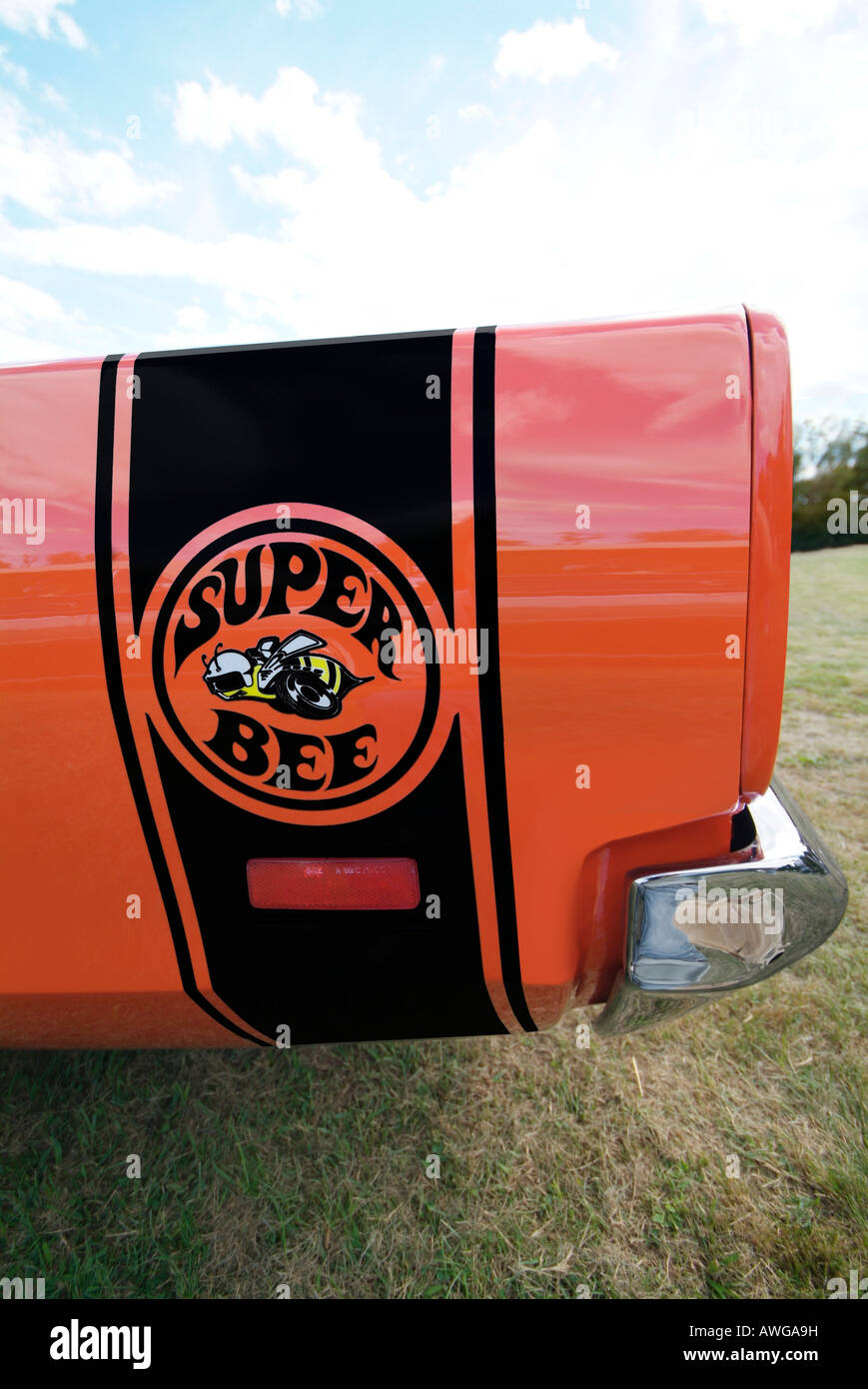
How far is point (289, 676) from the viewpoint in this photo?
45.8 inches

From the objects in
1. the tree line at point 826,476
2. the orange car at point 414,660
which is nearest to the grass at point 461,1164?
the orange car at point 414,660

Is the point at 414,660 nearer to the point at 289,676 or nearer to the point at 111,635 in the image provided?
the point at 289,676

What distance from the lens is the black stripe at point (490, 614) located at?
113 cm

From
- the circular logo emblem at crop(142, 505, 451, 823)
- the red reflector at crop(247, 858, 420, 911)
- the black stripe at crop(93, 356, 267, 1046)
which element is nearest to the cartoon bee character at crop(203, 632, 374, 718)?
the circular logo emblem at crop(142, 505, 451, 823)

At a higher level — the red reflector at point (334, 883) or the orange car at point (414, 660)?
the orange car at point (414, 660)

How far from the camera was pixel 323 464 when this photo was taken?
1.17m

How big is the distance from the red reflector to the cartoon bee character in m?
0.28

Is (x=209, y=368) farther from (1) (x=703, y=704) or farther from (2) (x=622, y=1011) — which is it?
(2) (x=622, y=1011)

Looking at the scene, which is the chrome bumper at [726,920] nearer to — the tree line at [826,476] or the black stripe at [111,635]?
the black stripe at [111,635]

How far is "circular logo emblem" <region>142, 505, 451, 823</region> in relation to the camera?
1.15 meters

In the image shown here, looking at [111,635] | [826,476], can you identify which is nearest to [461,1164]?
[111,635]

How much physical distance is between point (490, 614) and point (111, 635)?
638 mm
